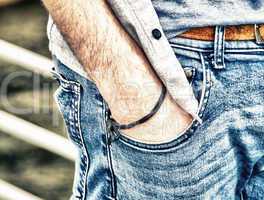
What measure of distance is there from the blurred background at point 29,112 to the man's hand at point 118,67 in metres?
1.09

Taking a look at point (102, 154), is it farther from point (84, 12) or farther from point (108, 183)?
point (84, 12)

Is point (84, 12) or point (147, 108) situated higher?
point (84, 12)

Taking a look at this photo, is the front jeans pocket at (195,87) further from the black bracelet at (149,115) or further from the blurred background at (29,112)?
the blurred background at (29,112)

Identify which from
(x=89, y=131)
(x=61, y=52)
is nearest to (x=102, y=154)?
(x=89, y=131)

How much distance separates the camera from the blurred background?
2885mm

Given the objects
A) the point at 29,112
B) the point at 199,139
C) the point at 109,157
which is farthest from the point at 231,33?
the point at 29,112

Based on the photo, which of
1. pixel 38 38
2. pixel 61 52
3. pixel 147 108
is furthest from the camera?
pixel 38 38

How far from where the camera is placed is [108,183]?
1.25 m

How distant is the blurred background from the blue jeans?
989 millimetres

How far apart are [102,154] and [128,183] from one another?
0.06 m

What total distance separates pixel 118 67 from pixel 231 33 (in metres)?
0.18

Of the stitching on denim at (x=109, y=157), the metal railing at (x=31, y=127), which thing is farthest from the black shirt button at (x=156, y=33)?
the metal railing at (x=31, y=127)

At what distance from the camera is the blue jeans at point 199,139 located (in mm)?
1145

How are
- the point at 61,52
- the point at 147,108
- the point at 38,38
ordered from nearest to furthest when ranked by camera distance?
1. the point at 147,108
2. the point at 61,52
3. the point at 38,38
